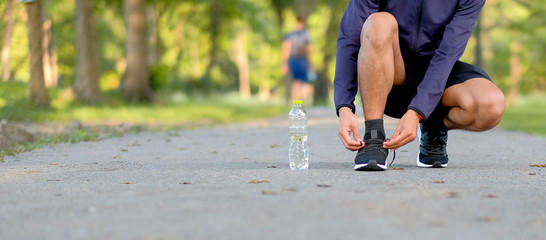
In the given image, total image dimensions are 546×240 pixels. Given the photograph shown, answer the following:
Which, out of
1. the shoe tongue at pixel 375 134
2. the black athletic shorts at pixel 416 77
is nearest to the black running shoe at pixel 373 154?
the shoe tongue at pixel 375 134

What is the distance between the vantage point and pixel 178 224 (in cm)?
319

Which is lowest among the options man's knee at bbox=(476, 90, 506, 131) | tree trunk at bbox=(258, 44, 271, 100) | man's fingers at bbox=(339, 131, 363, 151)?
tree trunk at bbox=(258, 44, 271, 100)

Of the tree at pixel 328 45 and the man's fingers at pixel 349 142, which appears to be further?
the tree at pixel 328 45

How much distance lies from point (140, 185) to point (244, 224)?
1617mm

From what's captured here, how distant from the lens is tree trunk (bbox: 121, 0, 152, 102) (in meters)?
19.4

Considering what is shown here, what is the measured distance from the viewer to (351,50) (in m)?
5.39

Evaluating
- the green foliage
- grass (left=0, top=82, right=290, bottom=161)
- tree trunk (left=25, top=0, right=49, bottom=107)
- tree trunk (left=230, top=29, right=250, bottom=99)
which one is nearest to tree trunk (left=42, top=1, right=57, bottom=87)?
grass (left=0, top=82, right=290, bottom=161)

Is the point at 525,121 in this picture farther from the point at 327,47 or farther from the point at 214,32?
the point at 214,32

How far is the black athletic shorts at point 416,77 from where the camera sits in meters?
5.35

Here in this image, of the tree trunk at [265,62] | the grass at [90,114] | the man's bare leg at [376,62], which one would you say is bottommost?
the tree trunk at [265,62]

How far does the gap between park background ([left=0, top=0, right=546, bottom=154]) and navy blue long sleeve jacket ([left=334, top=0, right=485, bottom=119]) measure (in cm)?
387

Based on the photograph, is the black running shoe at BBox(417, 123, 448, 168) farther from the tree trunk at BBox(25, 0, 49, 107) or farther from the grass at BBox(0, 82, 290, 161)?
the tree trunk at BBox(25, 0, 49, 107)

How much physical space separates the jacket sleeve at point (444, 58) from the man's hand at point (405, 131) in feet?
0.25

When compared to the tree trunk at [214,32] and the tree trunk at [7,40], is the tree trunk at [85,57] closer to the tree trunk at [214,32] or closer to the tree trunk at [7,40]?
the tree trunk at [7,40]
